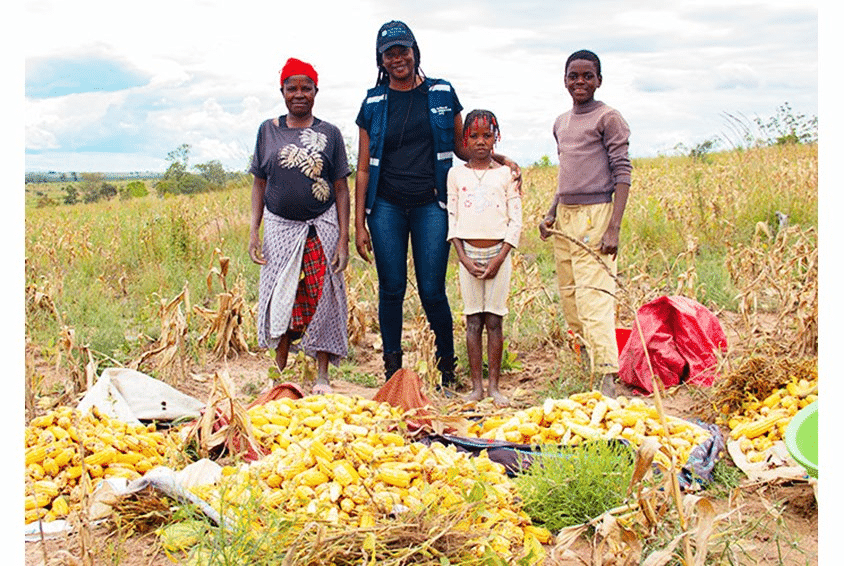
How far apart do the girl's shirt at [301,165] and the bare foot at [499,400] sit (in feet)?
4.40

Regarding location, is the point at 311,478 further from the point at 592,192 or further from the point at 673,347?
the point at 673,347

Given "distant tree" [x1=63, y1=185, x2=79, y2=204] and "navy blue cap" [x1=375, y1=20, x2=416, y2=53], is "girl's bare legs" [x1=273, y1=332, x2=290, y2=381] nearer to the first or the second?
"navy blue cap" [x1=375, y1=20, x2=416, y2=53]

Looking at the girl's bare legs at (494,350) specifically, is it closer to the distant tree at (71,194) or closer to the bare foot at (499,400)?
the bare foot at (499,400)

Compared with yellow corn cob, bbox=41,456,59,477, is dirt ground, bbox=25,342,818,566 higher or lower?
lower

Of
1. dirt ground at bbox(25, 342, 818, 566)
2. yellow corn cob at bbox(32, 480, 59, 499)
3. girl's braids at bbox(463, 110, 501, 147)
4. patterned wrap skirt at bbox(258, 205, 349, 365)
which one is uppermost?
girl's braids at bbox(463, 110, 501, 147)

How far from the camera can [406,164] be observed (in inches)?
173

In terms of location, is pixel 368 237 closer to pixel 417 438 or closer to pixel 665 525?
pixel 417 438

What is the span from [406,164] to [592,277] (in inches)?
44.5

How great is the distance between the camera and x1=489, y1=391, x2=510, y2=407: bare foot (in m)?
4.45

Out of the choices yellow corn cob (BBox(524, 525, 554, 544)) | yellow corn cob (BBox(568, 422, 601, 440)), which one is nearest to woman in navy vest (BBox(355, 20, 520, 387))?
yellow corn cob (BBox(568, 422, 601, 440))

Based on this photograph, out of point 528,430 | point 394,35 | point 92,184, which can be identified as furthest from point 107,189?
point 528,430

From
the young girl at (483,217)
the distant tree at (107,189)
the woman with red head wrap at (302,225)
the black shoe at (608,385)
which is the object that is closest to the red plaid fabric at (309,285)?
the woman with red head wrap at (302,225)

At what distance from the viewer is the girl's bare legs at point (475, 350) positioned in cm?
449

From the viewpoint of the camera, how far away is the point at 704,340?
4.88m
